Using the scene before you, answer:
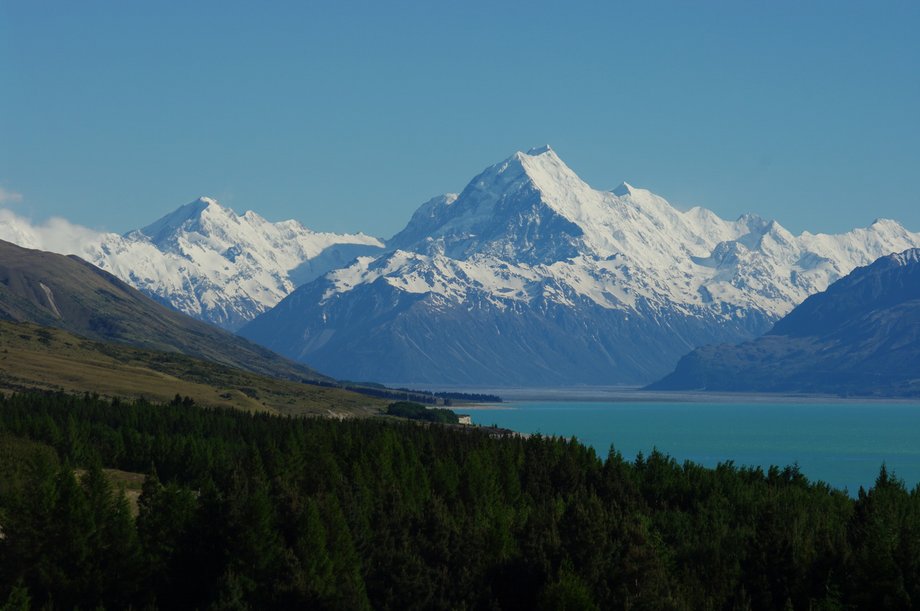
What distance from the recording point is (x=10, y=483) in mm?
139375

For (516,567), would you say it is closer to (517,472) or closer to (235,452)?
A: (517,472)

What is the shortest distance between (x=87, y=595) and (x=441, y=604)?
25.4 meters

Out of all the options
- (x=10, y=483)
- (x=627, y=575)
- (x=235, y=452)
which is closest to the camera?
(x=627, y=575)

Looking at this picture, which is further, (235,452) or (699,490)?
(235,452)

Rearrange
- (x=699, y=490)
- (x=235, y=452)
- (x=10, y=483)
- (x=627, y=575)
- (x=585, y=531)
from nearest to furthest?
(x=627, y=575), (x=585, y=531), (x=10, y=483), (x=699, y=490), (x=235, y=452)

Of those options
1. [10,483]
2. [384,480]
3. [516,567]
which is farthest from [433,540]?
[10,483]

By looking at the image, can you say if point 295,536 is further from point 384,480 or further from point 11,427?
point 11,427

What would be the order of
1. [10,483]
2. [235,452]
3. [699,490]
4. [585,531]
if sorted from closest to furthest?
1. [585,531]
2. [10,483]
3. [699,490]
4. [235,452]

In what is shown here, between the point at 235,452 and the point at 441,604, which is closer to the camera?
the point at 441,604

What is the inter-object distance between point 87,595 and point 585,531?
3631 cm

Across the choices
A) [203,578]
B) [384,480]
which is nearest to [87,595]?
[203,578]

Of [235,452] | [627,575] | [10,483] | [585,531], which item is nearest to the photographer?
[627,575]

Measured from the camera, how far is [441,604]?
100 m

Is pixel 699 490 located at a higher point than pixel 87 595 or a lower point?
higher
